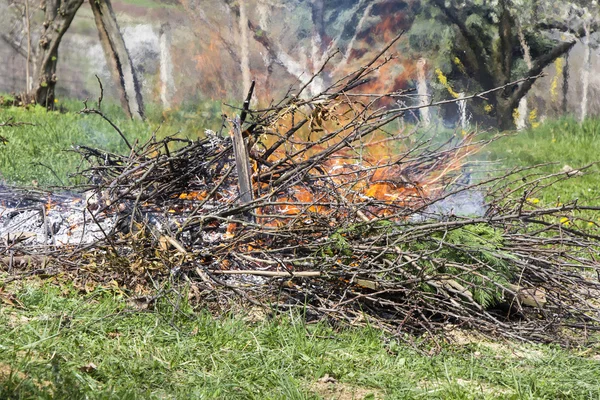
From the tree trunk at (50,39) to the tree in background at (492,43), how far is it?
596cm

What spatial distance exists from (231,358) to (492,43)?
10.1 metres

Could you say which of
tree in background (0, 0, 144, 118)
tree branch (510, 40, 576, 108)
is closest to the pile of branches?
tree branch (510, 40, 576, 108)

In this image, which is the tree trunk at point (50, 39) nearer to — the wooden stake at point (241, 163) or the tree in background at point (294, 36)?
the tree in background at point (294, 36)

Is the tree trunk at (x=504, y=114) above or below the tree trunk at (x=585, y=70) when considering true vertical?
below

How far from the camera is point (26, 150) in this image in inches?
382

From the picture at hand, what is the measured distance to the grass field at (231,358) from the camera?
11.1 ft

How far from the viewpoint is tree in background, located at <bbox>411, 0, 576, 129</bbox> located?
1239 centimetres

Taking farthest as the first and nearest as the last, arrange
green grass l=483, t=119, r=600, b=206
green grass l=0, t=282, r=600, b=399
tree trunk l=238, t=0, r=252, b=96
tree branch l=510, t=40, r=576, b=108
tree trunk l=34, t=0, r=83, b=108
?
tree trunk l=34, t=0, r=83, b=108 < tree trunk l=238, t=0, r=252, b=96 < tree branch l=510, t=40, r=576, b=108 < green grass l=483, t=119, r=600, b=206 < green grass l=0, t=282, r=600, b=399

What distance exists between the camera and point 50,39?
1352 cm

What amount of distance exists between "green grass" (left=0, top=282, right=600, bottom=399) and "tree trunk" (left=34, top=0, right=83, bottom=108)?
382 inches

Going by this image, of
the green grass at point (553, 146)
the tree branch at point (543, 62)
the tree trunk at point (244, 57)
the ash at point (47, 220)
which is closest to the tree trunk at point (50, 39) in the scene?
the tree trunk at point (244, 57)

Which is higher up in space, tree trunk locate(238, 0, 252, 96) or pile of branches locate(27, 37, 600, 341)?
tree trunk locate(238, 0, 252, 96)

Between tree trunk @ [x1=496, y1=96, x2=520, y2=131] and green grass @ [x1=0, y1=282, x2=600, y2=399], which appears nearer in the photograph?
green grass @ [x1=0, y1=282, x2=600, y2=399]

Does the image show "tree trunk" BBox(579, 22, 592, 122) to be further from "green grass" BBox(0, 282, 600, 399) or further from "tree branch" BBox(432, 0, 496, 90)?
"green grass" BBox(0, 282, 600, 399)
